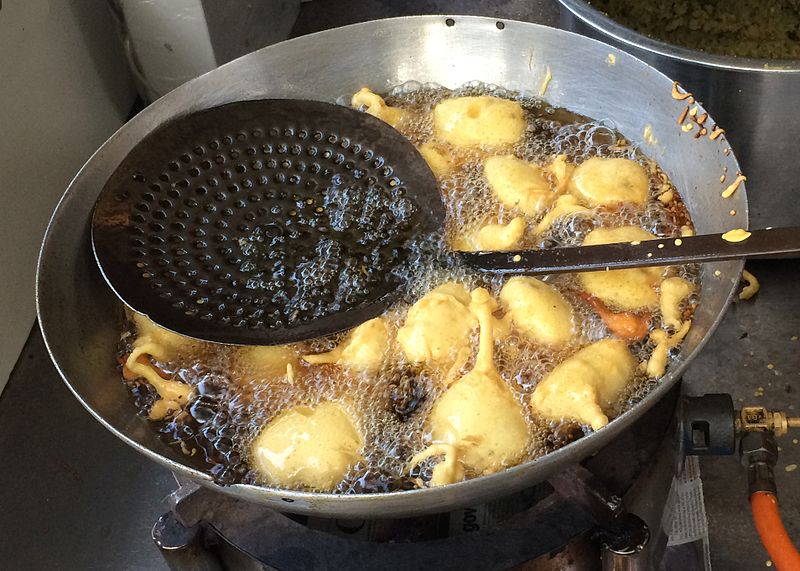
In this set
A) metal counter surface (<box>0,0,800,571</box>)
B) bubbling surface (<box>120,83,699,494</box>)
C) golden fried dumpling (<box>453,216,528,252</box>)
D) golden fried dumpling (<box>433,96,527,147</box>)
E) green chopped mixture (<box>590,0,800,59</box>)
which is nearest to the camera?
bubbling surface (<box>120,83,699,494</box>)

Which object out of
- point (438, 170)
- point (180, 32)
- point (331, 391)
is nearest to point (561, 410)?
point (331, 391)

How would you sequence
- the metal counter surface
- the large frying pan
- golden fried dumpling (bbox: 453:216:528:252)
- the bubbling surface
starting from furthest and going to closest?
the metal counter surface, golden fried dumpling (bbox: 453:216:528:252), the bubbling surface, the large frying pan

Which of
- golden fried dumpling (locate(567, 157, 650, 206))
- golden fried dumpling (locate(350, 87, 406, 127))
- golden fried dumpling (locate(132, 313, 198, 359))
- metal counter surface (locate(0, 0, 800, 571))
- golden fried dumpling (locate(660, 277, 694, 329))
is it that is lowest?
metal counter surface (locate(0, 0, 800, 571))

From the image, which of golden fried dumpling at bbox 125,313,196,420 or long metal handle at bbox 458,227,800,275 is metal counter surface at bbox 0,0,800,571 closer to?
golden fried dumpling at bbox 125,313,196,420

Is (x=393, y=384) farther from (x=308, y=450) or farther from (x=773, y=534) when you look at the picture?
(x=773, y=534)

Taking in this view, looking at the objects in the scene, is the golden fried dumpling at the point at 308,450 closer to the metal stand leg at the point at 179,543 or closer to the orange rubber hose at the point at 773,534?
the metal stand leg at the point at 179,543

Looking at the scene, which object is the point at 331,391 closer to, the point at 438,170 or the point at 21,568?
the point at 438,170

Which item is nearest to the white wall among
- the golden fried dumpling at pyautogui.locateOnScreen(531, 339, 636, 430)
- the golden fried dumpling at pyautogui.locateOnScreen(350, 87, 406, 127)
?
the golden fried dumpling at pyautogui.locateOnScreen(350, 87, 406, 127)
